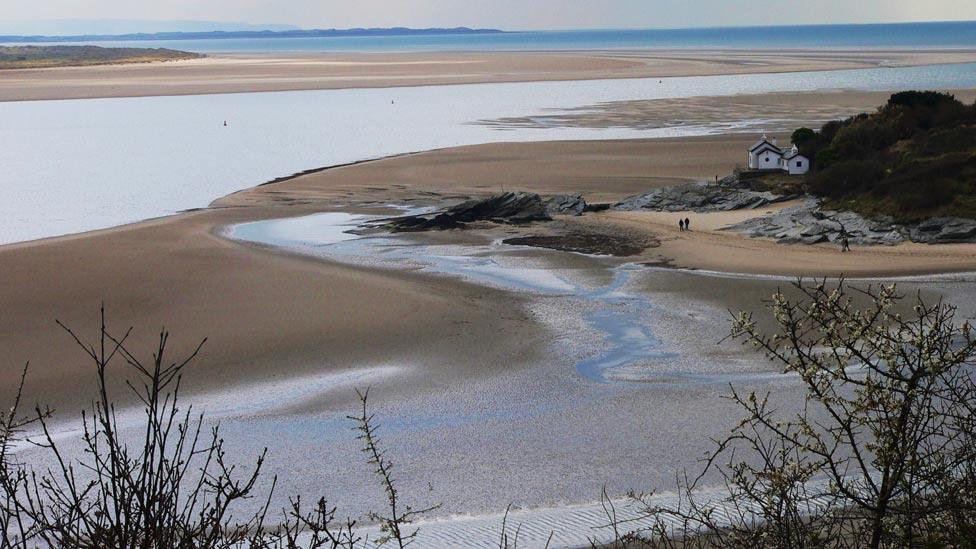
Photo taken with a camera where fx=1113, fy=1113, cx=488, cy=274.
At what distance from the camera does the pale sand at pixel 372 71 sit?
91.7m

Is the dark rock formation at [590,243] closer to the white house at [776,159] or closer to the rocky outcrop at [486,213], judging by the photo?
the rocky outcrop at [486,213]

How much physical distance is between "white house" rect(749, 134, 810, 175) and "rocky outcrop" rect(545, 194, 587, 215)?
6.48 metres

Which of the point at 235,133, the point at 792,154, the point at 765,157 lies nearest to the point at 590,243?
the point at 765,157

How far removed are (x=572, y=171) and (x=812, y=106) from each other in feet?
91.3

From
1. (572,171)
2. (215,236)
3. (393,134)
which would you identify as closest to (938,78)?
(393,134)

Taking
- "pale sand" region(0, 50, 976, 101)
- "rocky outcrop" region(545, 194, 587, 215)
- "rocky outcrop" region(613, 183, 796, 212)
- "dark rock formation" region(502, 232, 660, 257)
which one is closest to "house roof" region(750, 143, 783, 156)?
"rocky outcrop" region(613, 183, 796, 212)

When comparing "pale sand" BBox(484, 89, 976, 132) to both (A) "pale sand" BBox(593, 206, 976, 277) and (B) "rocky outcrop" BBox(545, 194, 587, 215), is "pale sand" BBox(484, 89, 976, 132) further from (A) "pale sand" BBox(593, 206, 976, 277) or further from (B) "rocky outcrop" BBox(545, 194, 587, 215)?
(A) "pale sand" BBox(593, 206, 976, 277)

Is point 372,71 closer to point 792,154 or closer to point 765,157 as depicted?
point 765,157

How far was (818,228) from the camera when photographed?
27.8 m

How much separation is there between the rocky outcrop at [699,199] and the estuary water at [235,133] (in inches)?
535

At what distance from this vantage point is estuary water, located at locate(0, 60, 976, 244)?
3625 cm

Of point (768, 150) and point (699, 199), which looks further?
point (768, 150)

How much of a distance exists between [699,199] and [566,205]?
397 cm

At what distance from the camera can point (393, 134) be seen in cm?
5428
